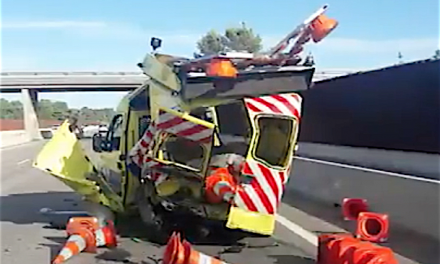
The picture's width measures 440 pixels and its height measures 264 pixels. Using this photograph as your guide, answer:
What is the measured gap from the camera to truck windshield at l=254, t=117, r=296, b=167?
1011 cm

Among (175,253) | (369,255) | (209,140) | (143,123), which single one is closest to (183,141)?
(209,140)

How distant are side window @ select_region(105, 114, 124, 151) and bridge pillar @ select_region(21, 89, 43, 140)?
214 feet

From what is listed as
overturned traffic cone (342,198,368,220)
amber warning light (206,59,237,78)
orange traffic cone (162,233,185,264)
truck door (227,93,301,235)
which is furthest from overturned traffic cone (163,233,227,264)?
overturned traffic cone (342,198,368,220)

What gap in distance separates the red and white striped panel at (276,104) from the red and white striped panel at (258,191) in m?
0.67

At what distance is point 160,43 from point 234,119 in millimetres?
4629

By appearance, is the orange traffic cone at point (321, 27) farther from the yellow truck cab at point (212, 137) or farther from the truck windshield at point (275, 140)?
the truck windshield at point (275, 140)

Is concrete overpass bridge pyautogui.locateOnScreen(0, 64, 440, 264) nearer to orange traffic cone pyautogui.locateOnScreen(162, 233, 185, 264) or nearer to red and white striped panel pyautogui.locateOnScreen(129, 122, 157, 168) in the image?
red and white striped panel pyautogui.locateOnScreen(129, 122, 157, 168)

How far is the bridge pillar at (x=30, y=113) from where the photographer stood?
7838cm

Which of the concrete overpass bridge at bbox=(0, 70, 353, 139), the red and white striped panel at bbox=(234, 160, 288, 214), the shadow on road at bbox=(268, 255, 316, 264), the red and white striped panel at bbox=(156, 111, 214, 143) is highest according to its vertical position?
the concrete overpass bridge at bbox=(0, 70, 353, 139)

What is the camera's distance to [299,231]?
11.4 m

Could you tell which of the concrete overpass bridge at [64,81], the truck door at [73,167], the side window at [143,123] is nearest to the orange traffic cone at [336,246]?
the side window at [143,123]

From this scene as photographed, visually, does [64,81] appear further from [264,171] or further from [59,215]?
[264,171]

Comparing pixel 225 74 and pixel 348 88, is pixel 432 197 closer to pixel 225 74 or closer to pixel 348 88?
pixel 225 74

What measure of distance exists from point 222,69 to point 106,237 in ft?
9.17
